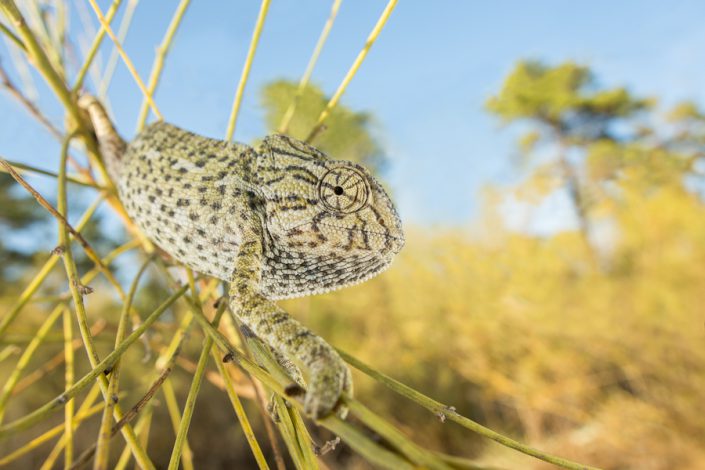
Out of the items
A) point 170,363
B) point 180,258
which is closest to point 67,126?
point 180,258

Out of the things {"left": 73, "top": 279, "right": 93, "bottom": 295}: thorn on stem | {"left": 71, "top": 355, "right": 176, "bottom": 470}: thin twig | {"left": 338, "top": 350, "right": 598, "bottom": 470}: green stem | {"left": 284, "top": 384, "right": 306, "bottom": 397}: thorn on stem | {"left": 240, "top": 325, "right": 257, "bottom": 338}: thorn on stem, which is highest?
{"left": 240, "top": 325, "right": 257, "bottom": 338}: thorn on stem

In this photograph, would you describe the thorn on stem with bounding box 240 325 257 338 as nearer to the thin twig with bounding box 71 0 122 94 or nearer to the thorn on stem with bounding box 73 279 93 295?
the thorn on stem with bounding box 73 279 93 295

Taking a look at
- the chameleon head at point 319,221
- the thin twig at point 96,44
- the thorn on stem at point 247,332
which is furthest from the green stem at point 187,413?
the thin twig at point 96,44

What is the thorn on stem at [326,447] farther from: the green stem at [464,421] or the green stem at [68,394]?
the green stem at [68,394]

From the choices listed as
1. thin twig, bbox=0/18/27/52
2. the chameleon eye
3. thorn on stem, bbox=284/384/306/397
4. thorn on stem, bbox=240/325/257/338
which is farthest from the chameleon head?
thin twig, bbox=0/18/27/52

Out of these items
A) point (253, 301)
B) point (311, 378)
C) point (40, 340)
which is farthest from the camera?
point (40, 340)

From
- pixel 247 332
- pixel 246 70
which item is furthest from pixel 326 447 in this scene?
pixel 246 70

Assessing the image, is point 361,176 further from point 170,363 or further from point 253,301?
point 170,363

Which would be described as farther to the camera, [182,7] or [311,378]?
[182,7]

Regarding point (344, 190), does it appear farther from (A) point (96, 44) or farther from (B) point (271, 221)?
(A) point (96, 44)
